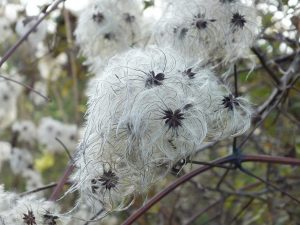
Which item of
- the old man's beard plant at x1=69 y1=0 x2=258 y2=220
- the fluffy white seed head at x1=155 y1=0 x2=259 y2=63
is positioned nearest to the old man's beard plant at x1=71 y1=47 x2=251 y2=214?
the old man's beard plant at x1=69 y1=0 x2=258 y2=220

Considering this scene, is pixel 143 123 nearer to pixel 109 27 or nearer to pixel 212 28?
pixel 212 28

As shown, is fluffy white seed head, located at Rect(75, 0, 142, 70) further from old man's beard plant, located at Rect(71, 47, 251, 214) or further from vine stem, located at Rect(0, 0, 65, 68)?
old man's beard plant, located at Rect(71, 47, 251, 214)

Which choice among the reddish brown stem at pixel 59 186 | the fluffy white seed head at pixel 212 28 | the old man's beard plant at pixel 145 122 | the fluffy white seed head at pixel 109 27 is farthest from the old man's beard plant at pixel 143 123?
the fluffy white seed head at pixel 109 27

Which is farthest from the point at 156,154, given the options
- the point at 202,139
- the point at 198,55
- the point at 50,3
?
the point at 50,3

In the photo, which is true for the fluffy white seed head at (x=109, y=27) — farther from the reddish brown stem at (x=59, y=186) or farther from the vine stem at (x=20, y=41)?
the reddish brown stem at (x=59, y=186)

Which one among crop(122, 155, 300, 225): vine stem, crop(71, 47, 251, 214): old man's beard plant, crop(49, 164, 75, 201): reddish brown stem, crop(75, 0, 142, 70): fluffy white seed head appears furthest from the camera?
crop(75, 0, 142, 70): fluffy white seed head

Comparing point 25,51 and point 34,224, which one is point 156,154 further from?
point 25,51

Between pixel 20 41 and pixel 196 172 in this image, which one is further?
pixel 20 41

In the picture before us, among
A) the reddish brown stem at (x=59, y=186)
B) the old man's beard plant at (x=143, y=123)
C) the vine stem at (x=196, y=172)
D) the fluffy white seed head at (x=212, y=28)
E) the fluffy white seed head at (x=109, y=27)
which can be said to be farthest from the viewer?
the fluffy white seed head at (x=109, y=27)

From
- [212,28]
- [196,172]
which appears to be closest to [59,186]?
[196,172]

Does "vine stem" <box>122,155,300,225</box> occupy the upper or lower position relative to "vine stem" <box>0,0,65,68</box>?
lower

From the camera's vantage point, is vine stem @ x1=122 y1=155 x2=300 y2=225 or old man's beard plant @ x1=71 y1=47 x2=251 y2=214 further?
vine stem @ x1=122 y1=155 x2=300 y2=225

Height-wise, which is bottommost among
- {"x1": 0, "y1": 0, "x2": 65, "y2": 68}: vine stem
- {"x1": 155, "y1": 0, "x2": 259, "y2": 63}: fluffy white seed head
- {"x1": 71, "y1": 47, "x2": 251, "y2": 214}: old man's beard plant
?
{"x1": 71, "y1": 47, "x2": 251, "y2": 214}: old man's beard plant
